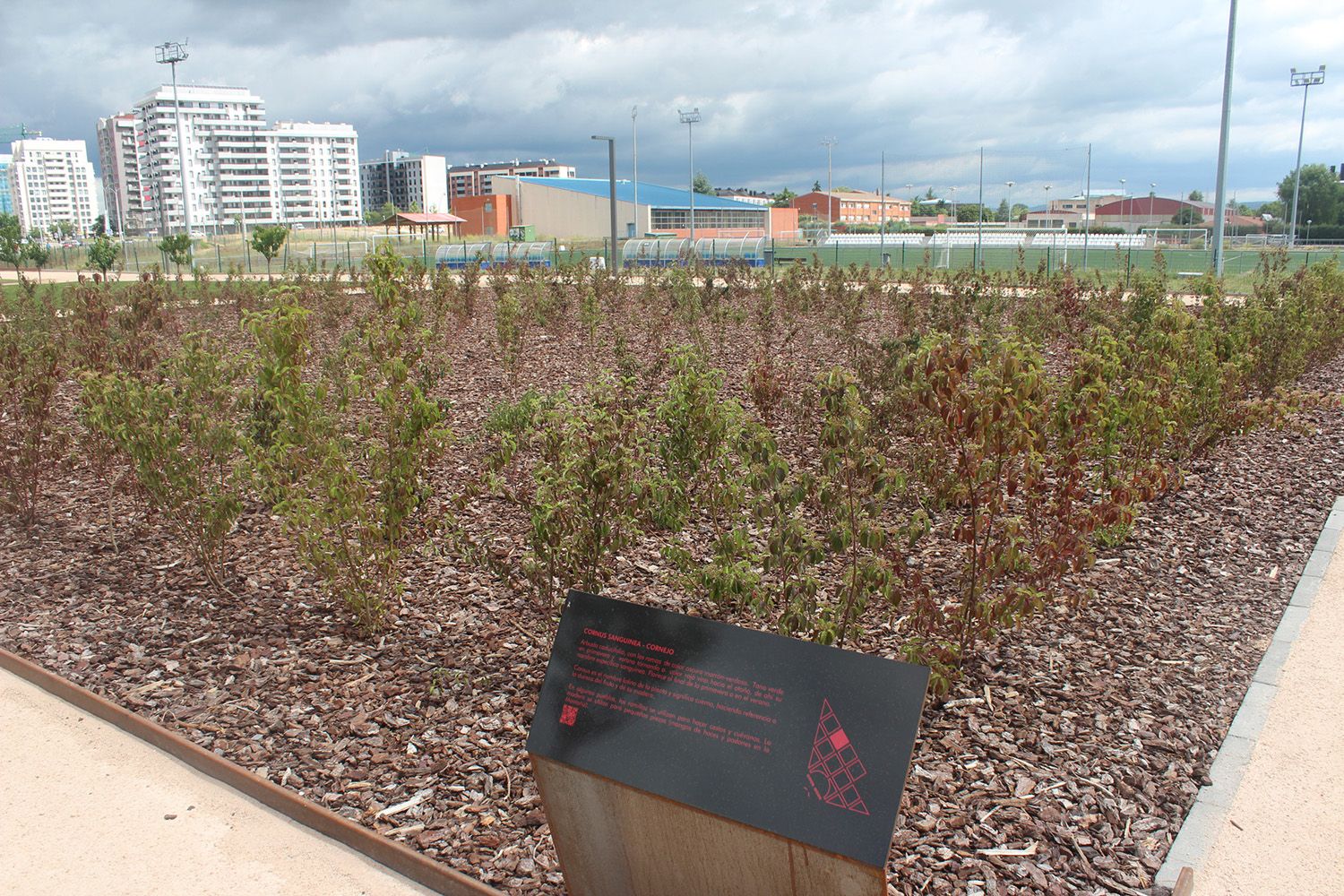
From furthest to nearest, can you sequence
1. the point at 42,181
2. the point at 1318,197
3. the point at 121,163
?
the point at 42,181 < the point at 121,163 < the point at 1318,197

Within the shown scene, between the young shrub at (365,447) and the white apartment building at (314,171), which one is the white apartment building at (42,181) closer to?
the white apartment building at (314,171)

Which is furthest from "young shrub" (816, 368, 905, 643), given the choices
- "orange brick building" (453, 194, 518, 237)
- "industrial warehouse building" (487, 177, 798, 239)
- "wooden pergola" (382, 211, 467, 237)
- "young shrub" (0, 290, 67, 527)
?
"orange brick building" (453, 194, 518, 237)

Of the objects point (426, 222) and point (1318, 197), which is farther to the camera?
point (1318, 197)

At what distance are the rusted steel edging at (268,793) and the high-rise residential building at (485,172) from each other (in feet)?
476

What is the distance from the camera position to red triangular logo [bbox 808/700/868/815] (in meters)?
2.07

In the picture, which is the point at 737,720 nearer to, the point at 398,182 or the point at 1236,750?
the point at 1236,750

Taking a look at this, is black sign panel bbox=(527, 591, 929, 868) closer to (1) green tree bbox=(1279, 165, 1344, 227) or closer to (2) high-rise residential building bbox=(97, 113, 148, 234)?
(1) green tree bbox=(1279, 165, 1344, 227)

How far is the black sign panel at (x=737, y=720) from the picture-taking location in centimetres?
→ 207

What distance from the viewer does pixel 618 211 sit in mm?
72000

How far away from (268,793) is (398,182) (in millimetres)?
181608

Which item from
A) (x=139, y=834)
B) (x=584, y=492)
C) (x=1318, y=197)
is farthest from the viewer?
(x=1318, y=197)

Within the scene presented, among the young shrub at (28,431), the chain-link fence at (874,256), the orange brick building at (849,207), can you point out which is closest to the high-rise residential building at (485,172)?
the orange brick building at (849,207)

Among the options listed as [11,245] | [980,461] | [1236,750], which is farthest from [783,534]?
[11,245]

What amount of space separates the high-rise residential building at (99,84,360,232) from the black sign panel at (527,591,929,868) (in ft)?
449
